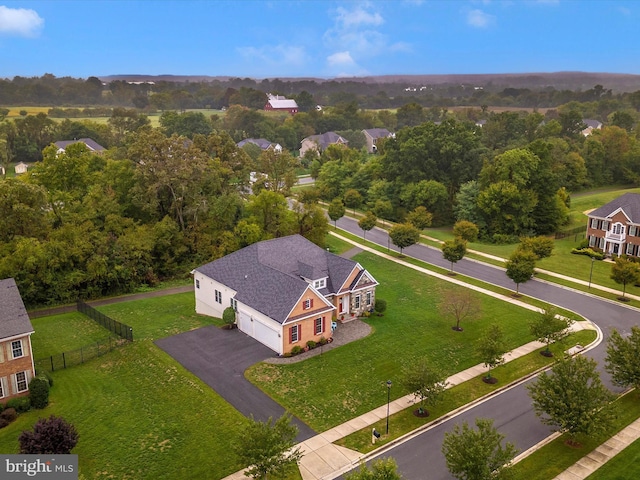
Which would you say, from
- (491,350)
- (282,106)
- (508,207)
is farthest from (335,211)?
(282,106)

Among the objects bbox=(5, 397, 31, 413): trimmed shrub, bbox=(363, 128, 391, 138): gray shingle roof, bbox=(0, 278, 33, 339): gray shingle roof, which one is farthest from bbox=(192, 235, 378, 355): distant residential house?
bbox=(363, 128, 391, 138): gray shingle roof

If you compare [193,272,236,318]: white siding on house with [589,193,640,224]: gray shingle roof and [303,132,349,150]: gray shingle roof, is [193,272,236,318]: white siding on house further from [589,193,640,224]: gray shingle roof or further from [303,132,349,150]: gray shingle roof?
[303,132,349,150]: gray shingle roof

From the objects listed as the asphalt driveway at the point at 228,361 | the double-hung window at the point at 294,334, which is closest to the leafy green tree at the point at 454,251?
the double-hung window at the point at 294,334

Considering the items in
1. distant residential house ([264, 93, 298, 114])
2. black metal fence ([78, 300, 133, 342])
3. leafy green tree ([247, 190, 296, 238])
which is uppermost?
distant residential house ([264, 93, 298, 114])

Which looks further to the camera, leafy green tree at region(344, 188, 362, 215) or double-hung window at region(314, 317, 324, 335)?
leafy green tree at region(344, 188, 362, 215)

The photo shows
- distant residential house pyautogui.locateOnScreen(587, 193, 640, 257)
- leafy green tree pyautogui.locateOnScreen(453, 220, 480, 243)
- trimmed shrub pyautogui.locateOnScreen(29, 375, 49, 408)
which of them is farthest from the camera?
leafy green tree pyautogui.locateOnScreen(453, 220, 480, 243)

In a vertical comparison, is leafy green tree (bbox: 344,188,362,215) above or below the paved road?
above

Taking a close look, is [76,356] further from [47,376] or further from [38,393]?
[38,393]
